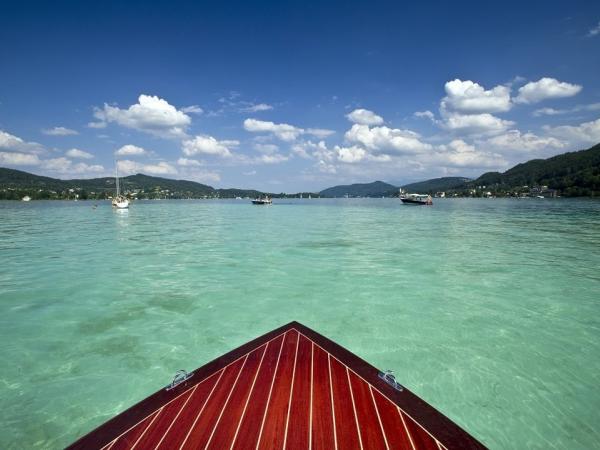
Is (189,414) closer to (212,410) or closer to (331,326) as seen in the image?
(212,410)

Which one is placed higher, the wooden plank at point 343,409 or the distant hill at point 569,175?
the distant hill at point 569,175

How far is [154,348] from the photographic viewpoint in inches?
312

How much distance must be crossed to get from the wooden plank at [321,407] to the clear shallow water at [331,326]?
260 cm

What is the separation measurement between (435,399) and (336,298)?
19.2ft

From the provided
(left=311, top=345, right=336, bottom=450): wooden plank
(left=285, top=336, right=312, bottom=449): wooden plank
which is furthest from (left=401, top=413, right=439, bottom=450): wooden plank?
(left=285, top=336, right=312, bottom=449): wooden plank

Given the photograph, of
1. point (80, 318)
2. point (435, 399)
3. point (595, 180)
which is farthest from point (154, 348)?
point (595, 180)

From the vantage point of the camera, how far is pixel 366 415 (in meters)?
3.82

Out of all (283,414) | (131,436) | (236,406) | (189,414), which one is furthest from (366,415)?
(131,436)

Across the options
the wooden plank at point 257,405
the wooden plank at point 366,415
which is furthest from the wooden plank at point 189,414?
the wooden plank at point 366,415

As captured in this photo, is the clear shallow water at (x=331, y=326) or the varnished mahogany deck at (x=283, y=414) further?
Answer: the clear shallow water at (x=331, y=326)

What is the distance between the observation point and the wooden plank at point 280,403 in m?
3.45

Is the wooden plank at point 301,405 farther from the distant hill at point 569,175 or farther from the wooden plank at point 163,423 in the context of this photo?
the distant hill at point 569,175

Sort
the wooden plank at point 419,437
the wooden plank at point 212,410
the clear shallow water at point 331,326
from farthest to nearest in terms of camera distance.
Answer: the clear shallow water at point 331,326 < the wooden plank at point 212,410 < the wooden plank at point 419,437

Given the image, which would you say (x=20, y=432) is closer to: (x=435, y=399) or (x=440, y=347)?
(x=435, y=399)
